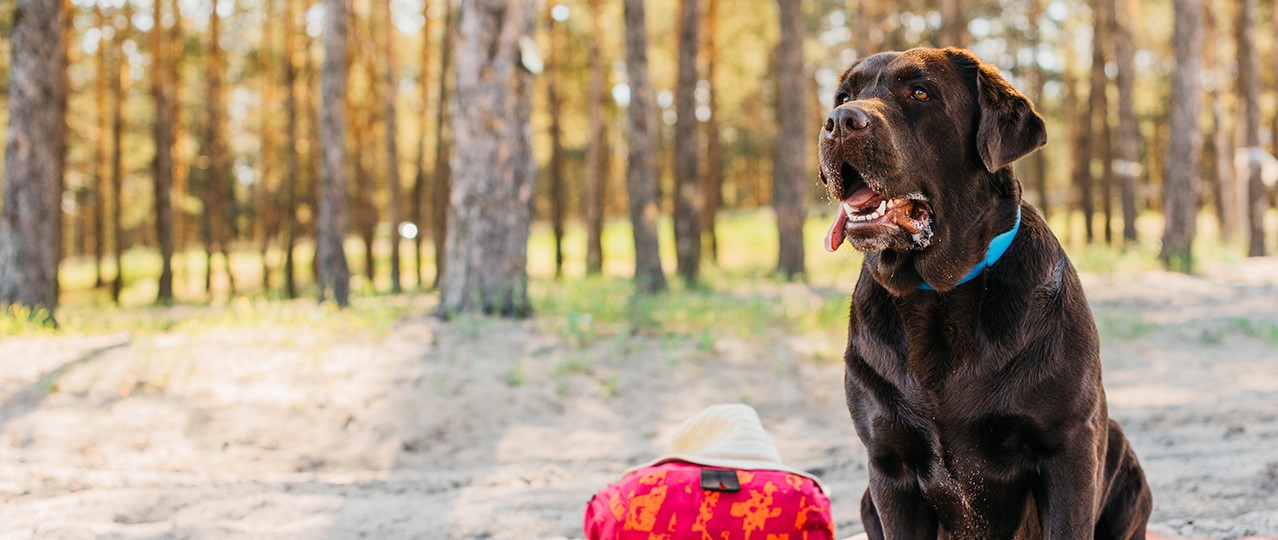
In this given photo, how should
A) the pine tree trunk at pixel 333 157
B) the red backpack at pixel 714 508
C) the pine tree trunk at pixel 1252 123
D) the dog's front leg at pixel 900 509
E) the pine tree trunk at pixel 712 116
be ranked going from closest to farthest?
the dog's front leg at pixel 900 509 < the red backpack at pixel 714 508 < the pine tree trunk at pixel 333 157 < the pine tree trunk at pixel 1252 123 < the pine tree trunk at pixel 712 116

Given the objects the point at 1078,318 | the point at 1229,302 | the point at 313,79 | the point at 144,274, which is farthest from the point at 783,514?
the point at 144,274

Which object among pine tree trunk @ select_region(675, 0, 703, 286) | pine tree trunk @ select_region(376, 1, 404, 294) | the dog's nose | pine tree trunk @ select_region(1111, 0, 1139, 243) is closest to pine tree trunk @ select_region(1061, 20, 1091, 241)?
pine tree trunk @ select_region(1111, 0, 1139, 243)

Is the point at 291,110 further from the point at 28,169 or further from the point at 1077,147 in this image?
the point at 1077,147

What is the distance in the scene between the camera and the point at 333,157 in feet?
48.9

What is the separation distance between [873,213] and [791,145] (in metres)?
13.2

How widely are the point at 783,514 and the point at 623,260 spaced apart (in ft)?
86.4

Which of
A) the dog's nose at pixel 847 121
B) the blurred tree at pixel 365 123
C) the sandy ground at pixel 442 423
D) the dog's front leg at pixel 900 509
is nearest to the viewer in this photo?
the dog's nose at pixel 847 121

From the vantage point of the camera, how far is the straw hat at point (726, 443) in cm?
390

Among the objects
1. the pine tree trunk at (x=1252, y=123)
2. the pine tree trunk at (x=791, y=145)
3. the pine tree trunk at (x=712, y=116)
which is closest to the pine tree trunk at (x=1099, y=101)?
the pine tree trunk at (x=1252, y=123)

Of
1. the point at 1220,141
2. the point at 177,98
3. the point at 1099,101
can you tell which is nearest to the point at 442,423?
the point at 1099,101

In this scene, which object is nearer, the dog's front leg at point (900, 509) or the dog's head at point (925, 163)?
the dog's head at point (925, 163)

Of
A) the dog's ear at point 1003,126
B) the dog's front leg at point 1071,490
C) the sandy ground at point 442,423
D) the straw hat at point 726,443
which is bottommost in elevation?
the sandy ground at point 442,423

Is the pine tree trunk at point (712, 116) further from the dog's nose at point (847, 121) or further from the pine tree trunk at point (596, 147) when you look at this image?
the dog's nose at point (847, 121)

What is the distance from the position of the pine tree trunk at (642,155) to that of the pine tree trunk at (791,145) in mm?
2356
